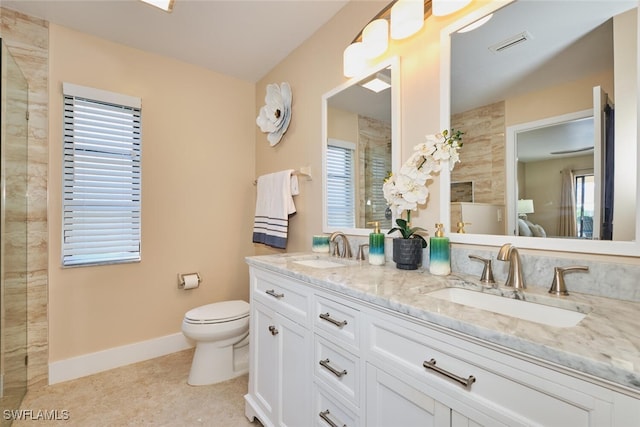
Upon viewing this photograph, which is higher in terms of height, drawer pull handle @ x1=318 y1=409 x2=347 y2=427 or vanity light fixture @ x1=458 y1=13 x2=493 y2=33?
vanity light fixture @ x1=458 y1=13 x2=493 y2=33

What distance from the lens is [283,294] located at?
133cm

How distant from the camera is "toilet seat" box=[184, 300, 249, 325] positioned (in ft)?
5.96

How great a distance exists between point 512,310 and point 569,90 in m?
0.75

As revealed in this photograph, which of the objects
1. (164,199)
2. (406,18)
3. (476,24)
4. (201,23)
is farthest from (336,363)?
(201,23)

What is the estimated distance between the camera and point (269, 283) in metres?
1.45

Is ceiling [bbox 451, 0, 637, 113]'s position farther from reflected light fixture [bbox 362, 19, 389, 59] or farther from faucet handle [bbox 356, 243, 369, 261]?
faucet handle [bbox 356, 243, 369, 261]

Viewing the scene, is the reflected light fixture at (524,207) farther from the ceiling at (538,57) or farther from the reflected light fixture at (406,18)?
the reflected light fixture at (406,18)

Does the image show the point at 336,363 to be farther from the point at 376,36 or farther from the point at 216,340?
the point at 376,36

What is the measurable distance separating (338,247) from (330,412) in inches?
35.4

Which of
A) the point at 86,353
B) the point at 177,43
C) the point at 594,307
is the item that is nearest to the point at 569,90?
the point at 594,307

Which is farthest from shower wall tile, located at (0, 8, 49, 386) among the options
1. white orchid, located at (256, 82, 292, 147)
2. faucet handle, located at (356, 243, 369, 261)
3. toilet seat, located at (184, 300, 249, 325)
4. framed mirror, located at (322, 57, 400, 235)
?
faucet handle, located at (356, 243, 369, 261)

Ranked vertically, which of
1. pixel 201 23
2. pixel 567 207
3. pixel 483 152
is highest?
pixel 201 23

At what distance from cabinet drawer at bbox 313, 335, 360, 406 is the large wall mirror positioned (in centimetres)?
66

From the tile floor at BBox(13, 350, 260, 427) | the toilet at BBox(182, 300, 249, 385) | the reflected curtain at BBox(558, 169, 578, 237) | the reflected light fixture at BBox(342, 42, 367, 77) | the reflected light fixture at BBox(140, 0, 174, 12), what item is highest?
the reflected light fixture at BBox(140, 0, 174, 12)
